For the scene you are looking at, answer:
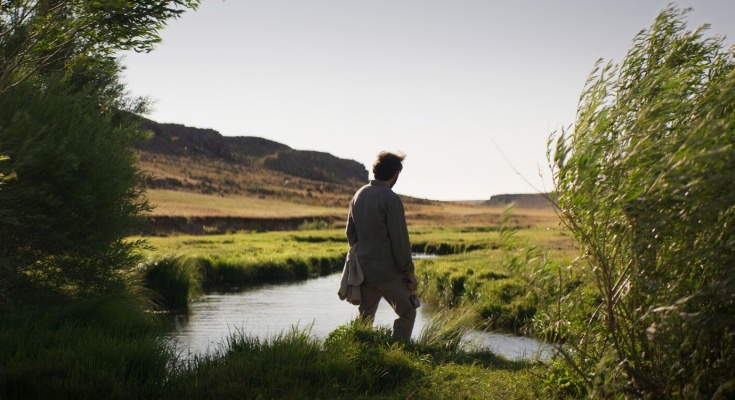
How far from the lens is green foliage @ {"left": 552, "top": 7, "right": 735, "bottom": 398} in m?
5.66

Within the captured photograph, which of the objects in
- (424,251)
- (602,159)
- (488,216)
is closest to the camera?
(602,159)

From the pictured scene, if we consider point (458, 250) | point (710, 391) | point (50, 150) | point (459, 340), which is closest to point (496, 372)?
point (459, 340)

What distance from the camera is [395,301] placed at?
352 inches

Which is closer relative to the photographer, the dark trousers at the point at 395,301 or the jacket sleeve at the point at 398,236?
the jacket sleeve at the point at 398,236

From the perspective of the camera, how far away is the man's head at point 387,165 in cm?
894

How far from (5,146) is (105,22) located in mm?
2906

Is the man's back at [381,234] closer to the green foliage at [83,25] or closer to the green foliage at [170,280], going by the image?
the green foliage at [83,25]

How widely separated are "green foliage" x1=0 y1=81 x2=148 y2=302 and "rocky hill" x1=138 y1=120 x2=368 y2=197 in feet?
329

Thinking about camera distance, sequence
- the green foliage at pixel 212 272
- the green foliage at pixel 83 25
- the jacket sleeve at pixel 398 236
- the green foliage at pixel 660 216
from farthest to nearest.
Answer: the green foliage at pixel 212 272, the green foliage at pixel 83 25, the jacket sleeve at pixel 398 236, the green foliage at pixel 660 216

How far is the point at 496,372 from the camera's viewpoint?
30.1 ft

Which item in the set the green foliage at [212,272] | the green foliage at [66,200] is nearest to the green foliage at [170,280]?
the green foliage at [212,272]

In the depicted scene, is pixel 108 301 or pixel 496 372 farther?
pixel 108 301

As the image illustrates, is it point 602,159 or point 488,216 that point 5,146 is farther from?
point 488,216

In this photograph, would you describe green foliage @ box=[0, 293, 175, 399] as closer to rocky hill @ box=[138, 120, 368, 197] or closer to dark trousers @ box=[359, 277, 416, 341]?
dark trousers @ box=[359, 277, 416, 341]
